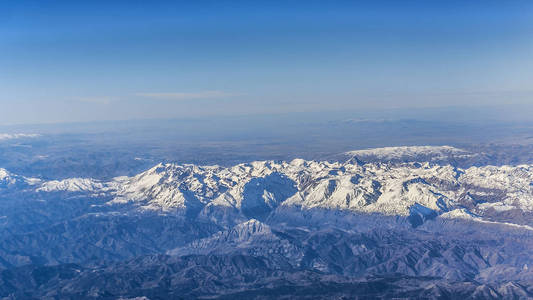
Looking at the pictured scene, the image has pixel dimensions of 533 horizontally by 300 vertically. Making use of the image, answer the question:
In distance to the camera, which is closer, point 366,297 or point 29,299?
point 366,297

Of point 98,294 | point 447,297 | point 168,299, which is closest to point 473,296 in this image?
point 447,297

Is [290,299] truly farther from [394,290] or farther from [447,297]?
[447,297]

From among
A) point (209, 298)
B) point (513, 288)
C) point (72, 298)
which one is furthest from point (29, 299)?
point (513, 288)

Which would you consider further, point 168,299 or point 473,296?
point 168,299

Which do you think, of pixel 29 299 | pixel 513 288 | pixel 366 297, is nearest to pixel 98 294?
pixel 29 299

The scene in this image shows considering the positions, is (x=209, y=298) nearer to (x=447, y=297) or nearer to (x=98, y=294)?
(x=98, y=294)

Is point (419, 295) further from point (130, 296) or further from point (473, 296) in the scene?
point (130, 296)
